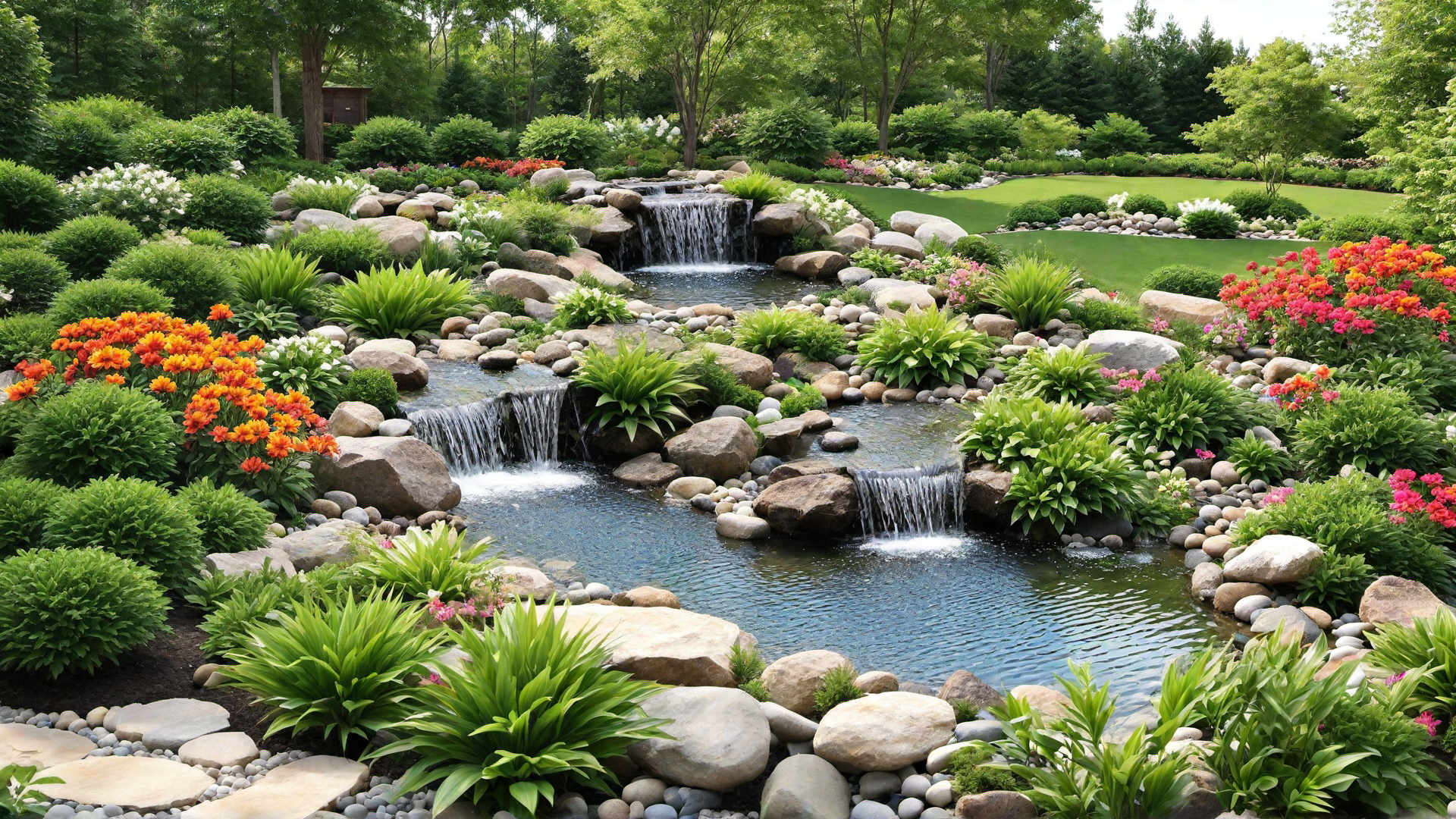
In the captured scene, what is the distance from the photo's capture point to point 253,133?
19281 millimetres

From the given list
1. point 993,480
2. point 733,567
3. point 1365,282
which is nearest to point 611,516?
point 733,567

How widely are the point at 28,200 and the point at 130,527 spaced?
342 inches

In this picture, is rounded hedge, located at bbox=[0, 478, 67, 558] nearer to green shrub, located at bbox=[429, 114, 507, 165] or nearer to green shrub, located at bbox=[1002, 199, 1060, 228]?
green shrub, located at bbox=[1002, 199, 1060, 228]

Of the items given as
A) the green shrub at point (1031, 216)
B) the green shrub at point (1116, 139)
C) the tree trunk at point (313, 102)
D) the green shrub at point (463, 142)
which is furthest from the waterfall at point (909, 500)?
the green shrub at point (1116, 139)

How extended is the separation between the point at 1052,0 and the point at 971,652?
3504cm

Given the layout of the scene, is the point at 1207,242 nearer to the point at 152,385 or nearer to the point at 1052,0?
the point at 152,385

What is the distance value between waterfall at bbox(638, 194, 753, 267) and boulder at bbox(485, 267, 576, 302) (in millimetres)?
4112

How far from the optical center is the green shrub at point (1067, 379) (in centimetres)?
1063

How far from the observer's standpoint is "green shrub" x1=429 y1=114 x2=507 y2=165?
22281mm

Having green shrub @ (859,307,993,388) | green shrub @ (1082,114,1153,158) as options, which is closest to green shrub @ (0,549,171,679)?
green shrub @ (859,307,993,388)

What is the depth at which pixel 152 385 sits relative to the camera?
711 cm

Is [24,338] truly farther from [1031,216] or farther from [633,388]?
[1031,216]

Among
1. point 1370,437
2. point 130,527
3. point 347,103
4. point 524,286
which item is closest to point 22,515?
point 130,527

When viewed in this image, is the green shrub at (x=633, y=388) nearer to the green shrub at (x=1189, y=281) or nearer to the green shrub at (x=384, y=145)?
the green shrub at (x=1189, y=281)
